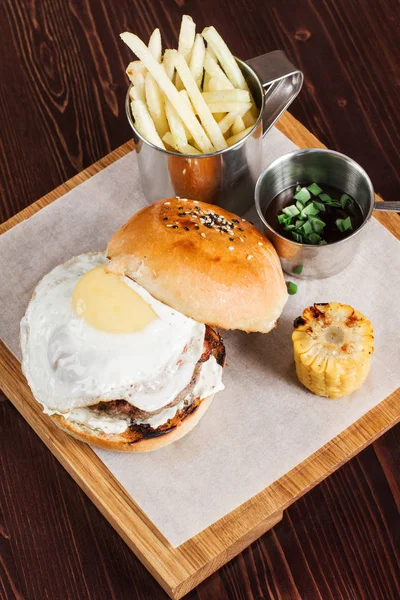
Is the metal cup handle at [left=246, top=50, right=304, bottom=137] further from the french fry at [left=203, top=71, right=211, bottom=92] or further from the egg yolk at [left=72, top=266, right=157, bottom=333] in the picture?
the egg yolk at [left=72, top=266, right=157, bottom=333]

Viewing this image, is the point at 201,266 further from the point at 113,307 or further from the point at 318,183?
the point at 318,183

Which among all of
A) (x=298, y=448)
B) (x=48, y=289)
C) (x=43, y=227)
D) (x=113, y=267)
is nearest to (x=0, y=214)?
(x=43, y=227)

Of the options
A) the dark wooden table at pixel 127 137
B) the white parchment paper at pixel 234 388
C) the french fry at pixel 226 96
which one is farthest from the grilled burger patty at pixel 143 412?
the french fry at pixel 226 96

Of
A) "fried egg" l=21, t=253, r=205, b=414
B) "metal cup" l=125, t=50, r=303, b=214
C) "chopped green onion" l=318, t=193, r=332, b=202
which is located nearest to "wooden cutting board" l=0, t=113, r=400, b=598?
"fried egg" l=21, t=253, r=205, b=414

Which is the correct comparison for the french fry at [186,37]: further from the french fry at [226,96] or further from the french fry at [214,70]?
the french fry at [226,96]

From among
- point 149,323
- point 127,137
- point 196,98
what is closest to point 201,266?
point 149,323

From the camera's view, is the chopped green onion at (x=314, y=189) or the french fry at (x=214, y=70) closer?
the french fry at (x=214, y=70)

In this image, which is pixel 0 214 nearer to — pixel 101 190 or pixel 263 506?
pixel 101 190
